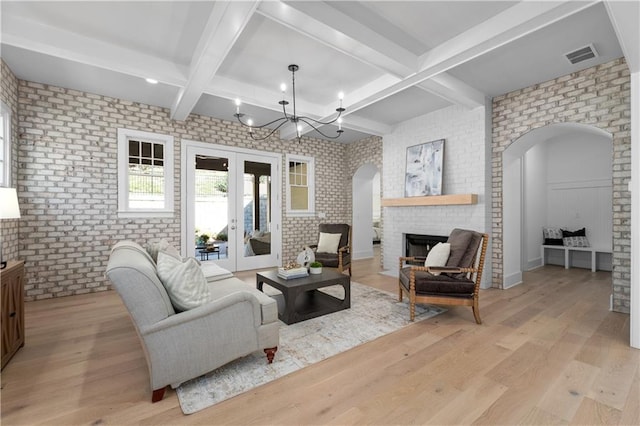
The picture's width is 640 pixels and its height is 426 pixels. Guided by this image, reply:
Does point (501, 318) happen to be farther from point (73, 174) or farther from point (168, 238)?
point (73, 174)

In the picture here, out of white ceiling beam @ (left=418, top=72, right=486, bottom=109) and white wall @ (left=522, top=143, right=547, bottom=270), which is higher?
white ceiling beam @ (left=418, top=72, right=486, bottom=109)

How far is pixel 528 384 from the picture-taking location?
203cm

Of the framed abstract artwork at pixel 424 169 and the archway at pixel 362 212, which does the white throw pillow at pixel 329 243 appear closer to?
the framed abstract artwork at pixel 424 169

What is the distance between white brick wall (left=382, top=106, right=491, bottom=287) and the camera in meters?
4.54

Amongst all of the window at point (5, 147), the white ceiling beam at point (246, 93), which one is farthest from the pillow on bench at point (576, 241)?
the window at point (5, 147)

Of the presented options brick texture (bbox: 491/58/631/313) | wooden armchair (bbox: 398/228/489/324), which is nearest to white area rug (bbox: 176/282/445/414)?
wooden armchair (bbox: 398/228/489/324)

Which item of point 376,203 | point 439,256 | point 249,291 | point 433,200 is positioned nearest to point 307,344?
point 249,291

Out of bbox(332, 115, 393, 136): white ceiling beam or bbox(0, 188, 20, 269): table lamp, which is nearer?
bbox(0, 188, 20, 269): table lamp

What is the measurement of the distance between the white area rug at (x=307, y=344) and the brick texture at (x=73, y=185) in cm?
331

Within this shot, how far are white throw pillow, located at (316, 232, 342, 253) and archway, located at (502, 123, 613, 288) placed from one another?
2721 mm

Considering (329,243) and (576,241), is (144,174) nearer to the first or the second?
(329,243)

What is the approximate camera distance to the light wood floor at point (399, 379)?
5.71 feet

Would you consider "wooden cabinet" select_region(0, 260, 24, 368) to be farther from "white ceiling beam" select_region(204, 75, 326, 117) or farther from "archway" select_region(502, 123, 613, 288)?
"archway" select_region(502, 123, 613, 288)

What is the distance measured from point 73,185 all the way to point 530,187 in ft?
27.0
